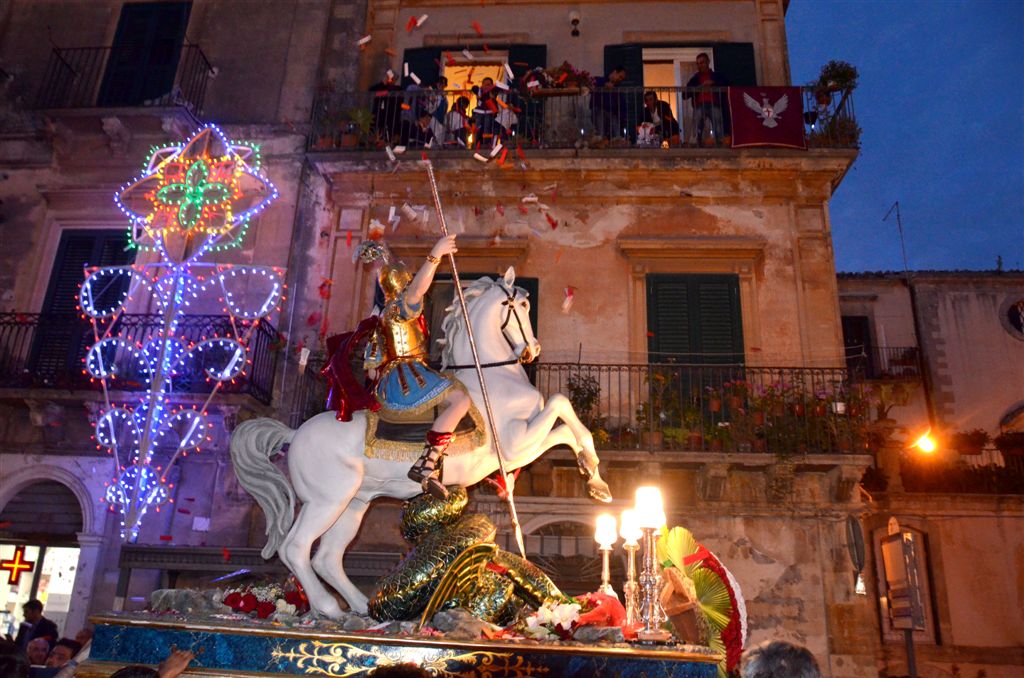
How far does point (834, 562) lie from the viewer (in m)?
10.1

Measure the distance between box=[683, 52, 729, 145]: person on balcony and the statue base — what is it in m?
9.21

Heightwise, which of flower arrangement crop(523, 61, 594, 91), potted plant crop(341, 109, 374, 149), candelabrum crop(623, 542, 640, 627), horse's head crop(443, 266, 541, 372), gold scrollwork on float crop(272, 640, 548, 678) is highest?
flower arrangement crop(523, 61, 594, 91)

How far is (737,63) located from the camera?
12.6 m

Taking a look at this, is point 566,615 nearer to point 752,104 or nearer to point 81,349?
point 752,104

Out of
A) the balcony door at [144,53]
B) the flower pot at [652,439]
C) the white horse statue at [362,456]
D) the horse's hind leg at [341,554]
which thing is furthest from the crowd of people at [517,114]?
the horse's hind leg at [341,554]

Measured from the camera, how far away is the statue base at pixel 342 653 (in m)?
3.72

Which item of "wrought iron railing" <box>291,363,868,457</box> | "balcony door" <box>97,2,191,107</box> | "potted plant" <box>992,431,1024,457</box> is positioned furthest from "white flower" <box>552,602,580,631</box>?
"potted plant" <box>992,431,1024,457</box>

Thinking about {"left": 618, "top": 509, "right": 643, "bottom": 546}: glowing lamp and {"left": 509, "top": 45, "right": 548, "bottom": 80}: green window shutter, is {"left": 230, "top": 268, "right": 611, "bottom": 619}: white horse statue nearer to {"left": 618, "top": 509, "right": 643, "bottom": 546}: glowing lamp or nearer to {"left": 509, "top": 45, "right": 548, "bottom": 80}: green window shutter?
{"left": 618, "top": 509, "right": 643, "bottom": 546}: glowing lamp

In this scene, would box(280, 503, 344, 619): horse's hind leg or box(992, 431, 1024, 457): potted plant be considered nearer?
box(280, 503, 344, 619): horse's hind leg

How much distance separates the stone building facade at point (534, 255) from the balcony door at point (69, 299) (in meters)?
0.13

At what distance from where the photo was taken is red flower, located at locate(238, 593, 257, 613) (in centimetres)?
472

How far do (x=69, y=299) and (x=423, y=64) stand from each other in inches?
257

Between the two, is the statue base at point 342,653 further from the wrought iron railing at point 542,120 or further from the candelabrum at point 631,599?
the wrought iron railing at point 542,120

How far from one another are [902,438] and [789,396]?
9.53 metres
